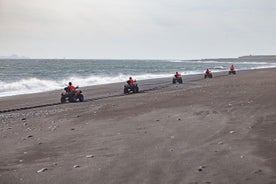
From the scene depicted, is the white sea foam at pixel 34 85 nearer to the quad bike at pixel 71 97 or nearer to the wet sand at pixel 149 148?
Result: the quad bike at pixel 71 97

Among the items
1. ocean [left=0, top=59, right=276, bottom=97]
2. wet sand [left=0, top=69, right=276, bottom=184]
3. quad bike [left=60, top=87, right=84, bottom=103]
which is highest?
wet sand [left=0, top=69, right=276, bottom=184]

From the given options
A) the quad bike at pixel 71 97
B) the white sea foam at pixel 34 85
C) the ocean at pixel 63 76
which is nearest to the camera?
the quad bike at pixel 71 97

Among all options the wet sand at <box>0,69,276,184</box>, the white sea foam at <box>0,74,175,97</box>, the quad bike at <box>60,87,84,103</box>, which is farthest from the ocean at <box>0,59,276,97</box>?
the wet sand at <box>0,69,276,184</box>

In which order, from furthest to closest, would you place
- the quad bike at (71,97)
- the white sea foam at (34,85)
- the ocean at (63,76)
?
the ocean at (63,76)
the white sea foam at (34,85)
the quad bike at (71,97)

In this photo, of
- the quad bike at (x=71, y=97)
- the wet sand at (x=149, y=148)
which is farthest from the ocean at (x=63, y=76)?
the wet sand at (x=149, y=148)

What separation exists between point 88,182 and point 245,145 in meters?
3.43

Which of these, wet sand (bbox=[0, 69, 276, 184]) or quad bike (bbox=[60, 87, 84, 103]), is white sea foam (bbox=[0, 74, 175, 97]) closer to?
quad bike (bbox=[60, 87, 84, 103])

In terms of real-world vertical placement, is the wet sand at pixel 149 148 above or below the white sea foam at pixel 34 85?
above

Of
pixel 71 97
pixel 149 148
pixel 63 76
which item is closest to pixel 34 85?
pixel 63 76

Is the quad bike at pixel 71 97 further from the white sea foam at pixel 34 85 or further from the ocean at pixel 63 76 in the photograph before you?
the white sea foam at pixel 34 85

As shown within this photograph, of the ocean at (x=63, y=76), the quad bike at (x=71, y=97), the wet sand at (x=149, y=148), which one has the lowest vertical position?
the ocean at (x=63, y=76)

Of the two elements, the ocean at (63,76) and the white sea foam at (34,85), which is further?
the ocean at (63,76)

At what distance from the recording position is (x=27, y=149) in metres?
9.75

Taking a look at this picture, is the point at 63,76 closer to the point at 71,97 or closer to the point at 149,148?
the point at 71,97
